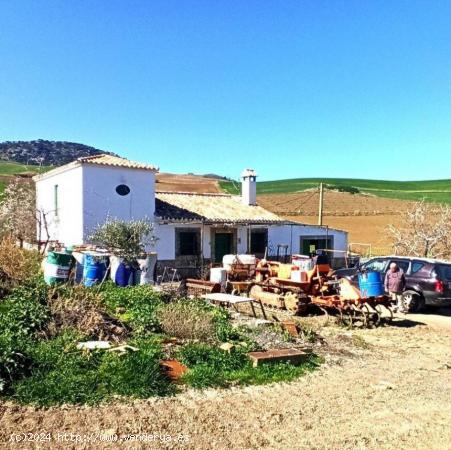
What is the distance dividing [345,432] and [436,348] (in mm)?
5362

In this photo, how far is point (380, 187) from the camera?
70625 millimetres

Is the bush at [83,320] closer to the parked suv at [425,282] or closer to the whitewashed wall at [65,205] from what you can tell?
the parked suv at [425,282]

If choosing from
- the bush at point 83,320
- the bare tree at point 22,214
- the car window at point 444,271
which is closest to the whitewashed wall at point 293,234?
the bare tree at point 22,214

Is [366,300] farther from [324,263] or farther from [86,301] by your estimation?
[86,301]

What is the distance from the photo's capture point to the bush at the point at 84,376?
587 cm

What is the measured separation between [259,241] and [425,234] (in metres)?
7.81

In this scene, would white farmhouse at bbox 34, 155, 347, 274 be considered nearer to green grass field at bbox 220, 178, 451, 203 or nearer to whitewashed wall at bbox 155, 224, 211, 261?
whitewashed wall at bbox 155, 224, 211, 261

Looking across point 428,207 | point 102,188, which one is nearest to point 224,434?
point 102,188

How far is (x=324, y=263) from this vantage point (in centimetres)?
1419

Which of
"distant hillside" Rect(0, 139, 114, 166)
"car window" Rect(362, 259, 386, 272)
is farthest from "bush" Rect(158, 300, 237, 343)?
"distant hillside" Rect(0, 139, 114, 166)

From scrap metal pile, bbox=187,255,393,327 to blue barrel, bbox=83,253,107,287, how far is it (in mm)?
2828

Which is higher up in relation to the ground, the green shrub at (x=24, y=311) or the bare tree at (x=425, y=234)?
the bare tree at (x=425, y=234)

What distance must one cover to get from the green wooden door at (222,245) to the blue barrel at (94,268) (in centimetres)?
949

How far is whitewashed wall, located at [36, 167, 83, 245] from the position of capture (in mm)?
19667
